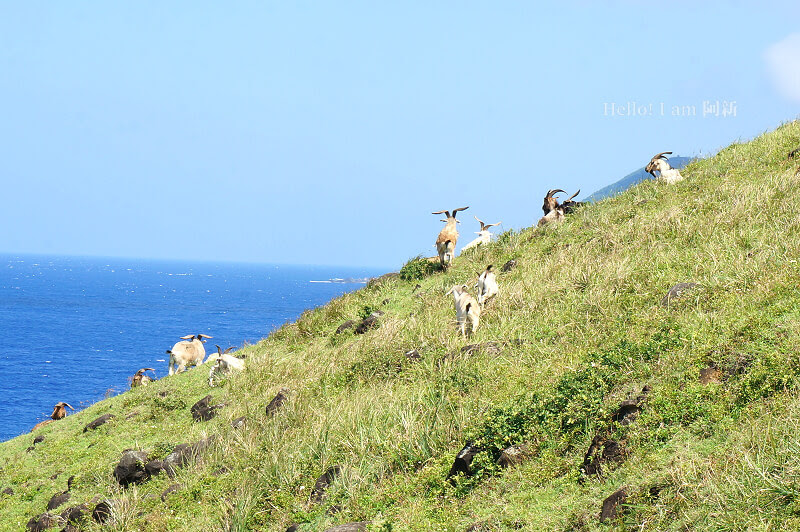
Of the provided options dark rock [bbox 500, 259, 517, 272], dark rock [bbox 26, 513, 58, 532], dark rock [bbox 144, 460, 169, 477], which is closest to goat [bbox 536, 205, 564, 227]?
dark rock [bbox 500, 259, 517, 272]

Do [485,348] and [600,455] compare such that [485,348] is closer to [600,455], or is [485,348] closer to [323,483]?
[323,483]

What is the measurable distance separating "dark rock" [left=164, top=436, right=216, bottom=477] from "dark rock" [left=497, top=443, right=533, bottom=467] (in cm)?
575

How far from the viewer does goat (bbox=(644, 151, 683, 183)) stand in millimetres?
21969

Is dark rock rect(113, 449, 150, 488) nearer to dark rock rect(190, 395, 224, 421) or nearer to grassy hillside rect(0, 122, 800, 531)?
grassy hillside rect(0, 122, 800, 531)

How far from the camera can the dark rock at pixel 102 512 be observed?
10117 mm

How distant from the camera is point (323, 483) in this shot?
883 cm

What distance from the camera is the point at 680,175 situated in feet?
73.0

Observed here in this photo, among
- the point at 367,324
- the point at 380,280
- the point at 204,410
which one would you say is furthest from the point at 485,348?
the point at 380,280

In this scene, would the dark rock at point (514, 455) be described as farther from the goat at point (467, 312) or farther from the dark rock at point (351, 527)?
the goat at point (467, 312)

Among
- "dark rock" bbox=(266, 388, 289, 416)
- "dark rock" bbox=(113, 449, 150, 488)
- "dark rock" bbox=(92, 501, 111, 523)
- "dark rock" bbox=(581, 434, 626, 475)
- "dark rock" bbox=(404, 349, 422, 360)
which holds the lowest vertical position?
"dark rock" bbox=(92, 501, 111, 523)

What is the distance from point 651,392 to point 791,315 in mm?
2330

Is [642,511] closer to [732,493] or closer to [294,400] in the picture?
[732,493]

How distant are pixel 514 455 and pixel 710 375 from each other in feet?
7.80

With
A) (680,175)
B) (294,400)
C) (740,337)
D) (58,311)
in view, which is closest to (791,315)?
(740,337)
